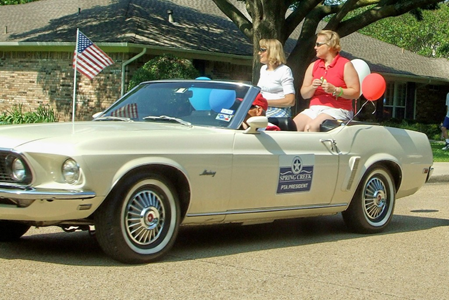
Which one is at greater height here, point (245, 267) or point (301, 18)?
point (301, 18)

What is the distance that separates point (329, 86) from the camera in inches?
313

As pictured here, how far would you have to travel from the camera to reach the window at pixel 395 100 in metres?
33.9

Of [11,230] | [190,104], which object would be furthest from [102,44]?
[11,230]

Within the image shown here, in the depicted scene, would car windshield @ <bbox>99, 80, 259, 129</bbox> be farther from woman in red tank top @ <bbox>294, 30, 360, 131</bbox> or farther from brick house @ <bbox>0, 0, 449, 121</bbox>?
brick house @ <bbox>0, 0, 449, 121</bbox>

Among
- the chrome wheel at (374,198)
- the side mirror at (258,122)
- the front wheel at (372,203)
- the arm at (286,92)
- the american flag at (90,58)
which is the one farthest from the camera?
the american flag at (90,58)

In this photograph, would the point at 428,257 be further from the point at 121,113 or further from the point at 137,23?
the point at 137,23

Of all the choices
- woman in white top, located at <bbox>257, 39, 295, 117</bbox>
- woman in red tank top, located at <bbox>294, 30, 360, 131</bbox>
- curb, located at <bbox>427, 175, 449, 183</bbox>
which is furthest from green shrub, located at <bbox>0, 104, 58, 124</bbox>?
woman in red tank top, located at <bbox>294, 30, 360, 131</bbox>

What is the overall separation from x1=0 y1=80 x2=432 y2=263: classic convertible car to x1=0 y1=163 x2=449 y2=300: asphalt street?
0.85ft

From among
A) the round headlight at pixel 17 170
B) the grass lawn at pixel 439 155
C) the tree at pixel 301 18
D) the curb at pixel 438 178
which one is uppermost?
the tree at pixel 301 18

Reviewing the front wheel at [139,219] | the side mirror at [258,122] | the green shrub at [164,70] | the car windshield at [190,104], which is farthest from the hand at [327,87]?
the green shrub at [164,70]

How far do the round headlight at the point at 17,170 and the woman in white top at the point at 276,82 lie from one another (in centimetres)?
331

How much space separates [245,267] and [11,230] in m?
2.10

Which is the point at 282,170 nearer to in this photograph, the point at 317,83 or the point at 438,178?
the point at 317,83

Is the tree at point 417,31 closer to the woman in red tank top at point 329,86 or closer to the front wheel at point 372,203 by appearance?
the woman in red tank top at point 329,86
